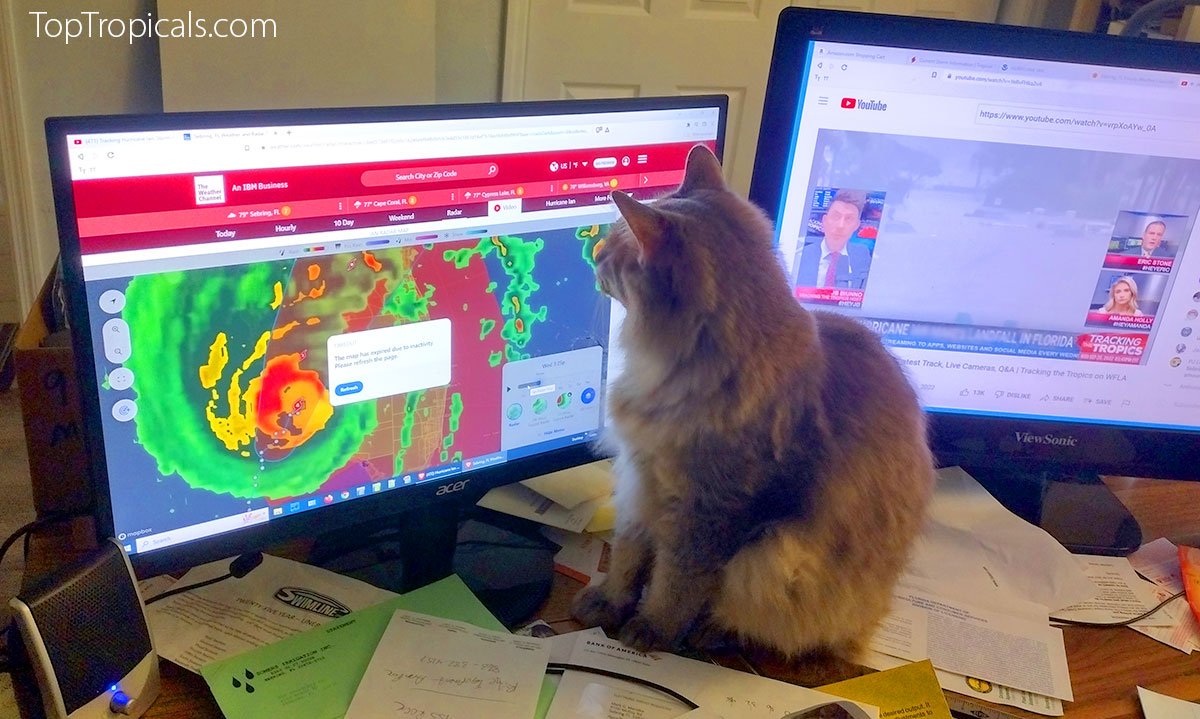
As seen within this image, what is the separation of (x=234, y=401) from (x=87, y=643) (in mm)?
207

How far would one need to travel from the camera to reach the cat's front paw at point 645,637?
82 cm

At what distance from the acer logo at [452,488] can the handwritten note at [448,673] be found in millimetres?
116

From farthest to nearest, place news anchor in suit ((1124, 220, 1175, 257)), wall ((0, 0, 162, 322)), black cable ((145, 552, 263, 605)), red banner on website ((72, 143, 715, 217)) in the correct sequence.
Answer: wall ((0, 0, 162, 322))
news anchor in suit ((1124, 220, 1175, 257))
black cable ((145, 552, 263, 605))
red banner on website ((72, 143, 715, 217))

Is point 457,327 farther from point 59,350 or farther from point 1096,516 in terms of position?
point 1096,516

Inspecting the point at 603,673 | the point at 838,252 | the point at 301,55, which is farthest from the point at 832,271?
the point at 301,55

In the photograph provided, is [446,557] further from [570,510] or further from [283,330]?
[283,330]

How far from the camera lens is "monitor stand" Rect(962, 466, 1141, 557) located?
1.04 metres

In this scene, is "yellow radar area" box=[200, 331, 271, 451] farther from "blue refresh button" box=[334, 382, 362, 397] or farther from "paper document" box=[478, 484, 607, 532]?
"paper document" box=[478, 484, 607, 532]

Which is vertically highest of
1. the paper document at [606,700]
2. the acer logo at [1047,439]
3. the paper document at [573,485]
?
the acer logo at [1047,439]

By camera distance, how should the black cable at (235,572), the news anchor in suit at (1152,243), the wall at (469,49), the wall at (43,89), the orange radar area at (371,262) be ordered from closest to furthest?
1. the orange radar area at (371,262)
2. the black cable at (235,572)
3. the news anchor in suit at (1152,243)
4. the wall at (43,89)
5. the wall at (469,49)

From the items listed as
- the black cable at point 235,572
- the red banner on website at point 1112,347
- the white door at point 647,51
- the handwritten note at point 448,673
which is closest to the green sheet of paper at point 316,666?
the handwritten note at point 448,673

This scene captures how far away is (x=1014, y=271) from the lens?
965mm

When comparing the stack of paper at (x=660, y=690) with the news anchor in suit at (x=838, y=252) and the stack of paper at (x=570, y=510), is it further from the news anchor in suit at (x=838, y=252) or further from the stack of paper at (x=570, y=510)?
the news anchor in suit at (x=838, y=252)

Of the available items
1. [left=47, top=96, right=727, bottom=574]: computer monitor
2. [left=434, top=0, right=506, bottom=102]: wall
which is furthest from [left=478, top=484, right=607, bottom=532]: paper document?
[left=434, top=0, right=506, bottom=102]: wall
